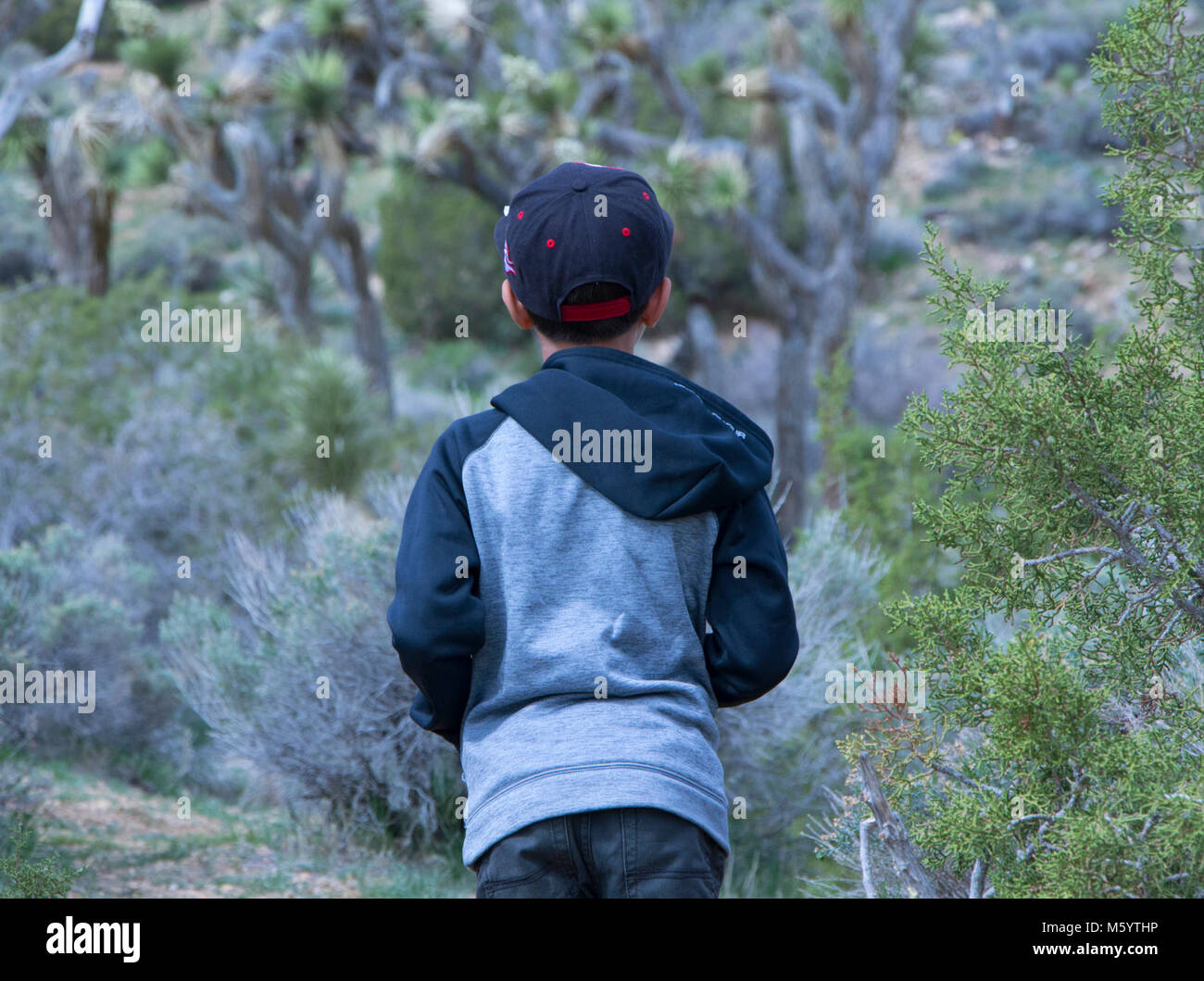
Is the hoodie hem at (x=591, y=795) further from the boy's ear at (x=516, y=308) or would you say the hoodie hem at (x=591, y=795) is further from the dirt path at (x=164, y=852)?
the dirt path at (x=164, y=852)

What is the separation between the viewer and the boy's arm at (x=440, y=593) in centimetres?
178

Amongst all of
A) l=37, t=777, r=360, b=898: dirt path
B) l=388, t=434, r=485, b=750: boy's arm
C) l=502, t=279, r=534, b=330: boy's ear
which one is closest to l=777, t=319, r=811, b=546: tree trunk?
l=37, t=777, r=360, b=898: dirt path

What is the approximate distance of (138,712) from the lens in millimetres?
5934

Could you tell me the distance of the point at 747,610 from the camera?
189cm

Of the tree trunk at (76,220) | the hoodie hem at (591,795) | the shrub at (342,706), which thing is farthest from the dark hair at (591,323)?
the tree trunk at (76,220)

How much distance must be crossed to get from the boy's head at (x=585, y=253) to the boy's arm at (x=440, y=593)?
0.89ft

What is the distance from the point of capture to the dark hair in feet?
6.31

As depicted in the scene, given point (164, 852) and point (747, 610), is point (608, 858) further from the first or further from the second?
point (164, 852)

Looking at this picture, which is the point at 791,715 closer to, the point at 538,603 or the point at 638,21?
the point at 538,603

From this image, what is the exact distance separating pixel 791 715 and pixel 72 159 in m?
11.2

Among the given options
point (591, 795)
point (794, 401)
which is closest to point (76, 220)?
point (794, 401)

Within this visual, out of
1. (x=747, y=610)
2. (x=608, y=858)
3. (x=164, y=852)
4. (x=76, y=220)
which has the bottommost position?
(x=164, y=852)

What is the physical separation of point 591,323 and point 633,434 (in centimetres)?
23

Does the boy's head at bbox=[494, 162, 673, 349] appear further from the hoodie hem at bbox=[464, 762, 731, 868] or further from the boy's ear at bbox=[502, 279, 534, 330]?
the hoodie hem at bbox=[464, 762, 731, 868]
